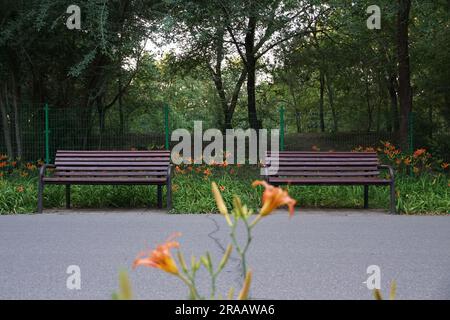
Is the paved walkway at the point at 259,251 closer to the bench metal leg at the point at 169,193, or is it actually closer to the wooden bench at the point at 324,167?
the bench metal leg at the point at 169,193

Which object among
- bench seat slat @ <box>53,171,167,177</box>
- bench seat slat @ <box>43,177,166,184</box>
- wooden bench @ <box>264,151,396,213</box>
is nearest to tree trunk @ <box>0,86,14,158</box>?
bench seat slat @ <box>53,171,167,177</box>

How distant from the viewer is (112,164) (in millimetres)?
9078

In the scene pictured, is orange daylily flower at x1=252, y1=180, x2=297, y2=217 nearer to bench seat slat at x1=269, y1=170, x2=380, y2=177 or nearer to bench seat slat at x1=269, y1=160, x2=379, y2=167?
bench seat slat at x1=269, y1=170, x2=380, y2=177

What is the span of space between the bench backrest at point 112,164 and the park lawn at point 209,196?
0.53 meters

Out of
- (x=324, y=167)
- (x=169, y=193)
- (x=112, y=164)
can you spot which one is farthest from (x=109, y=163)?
(x=324, y=167)

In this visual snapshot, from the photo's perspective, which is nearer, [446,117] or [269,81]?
[446,117]

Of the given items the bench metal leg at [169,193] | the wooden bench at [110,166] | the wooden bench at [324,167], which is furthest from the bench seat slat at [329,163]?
the wooden bench at [110,166]

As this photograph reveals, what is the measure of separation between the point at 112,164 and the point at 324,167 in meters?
3.61

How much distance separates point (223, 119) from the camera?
61.4 feet

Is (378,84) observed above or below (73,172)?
above

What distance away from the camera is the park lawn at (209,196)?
852 centimetres

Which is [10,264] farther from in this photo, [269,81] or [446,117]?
[269,81]

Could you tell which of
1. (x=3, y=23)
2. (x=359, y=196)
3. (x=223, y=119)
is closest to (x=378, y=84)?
(x=223, y=119)

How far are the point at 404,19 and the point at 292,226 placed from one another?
24.9 ft
